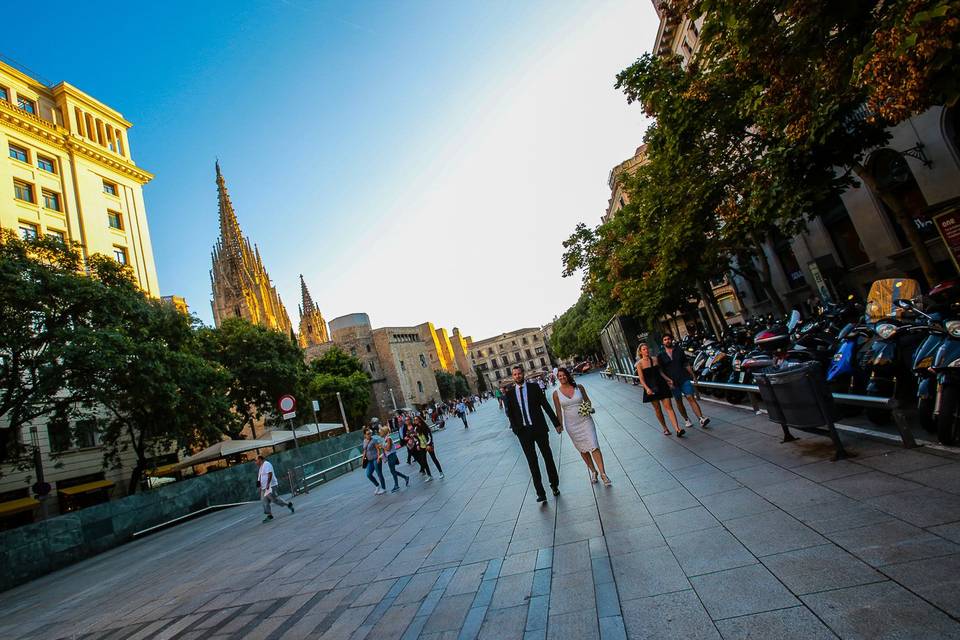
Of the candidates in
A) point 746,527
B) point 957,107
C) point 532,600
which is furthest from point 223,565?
point 957,107

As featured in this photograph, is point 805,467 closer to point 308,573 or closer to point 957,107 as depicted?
point 308,573

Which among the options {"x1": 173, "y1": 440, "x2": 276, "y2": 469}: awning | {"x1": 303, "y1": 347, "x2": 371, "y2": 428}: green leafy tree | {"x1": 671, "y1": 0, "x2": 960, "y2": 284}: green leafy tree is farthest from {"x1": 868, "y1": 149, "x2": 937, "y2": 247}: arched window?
{"x1": 303, "y1": 347, "x2": 371, "y2": 428}: green leafy tree

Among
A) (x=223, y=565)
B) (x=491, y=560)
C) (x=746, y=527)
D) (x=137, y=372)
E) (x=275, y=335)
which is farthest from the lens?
(x=275, y=335)

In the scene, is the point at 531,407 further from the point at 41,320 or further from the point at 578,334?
the point at 578,334

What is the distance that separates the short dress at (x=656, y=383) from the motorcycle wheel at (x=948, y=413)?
4.68 metres

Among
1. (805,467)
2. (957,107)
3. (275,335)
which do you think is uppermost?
(275,335)

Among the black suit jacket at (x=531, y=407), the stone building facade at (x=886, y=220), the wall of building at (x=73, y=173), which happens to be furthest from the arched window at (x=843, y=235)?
the wall of building at (x=73, y=173)

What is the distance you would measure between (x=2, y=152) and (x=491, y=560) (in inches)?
1387

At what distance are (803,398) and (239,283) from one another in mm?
71631

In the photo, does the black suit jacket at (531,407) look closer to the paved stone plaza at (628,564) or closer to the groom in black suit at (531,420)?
the groom in black suit at (531,420)

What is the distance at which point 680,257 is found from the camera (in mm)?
17219

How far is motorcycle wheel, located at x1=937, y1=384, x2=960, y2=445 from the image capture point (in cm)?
417

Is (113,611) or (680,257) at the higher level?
(680,257)

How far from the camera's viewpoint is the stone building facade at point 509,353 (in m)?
137
